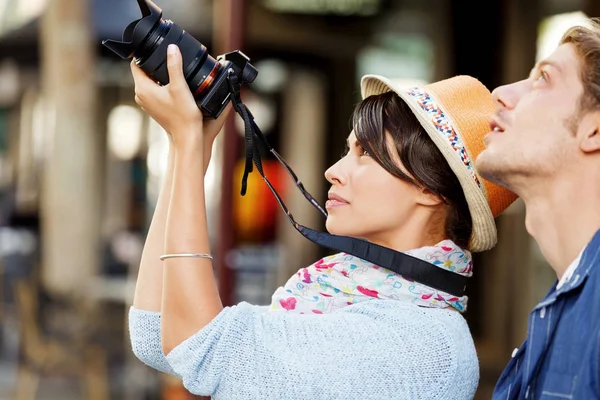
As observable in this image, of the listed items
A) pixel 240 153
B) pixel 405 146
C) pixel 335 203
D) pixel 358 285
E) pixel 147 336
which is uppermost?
pixel 405 146

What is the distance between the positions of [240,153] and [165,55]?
6489 mm

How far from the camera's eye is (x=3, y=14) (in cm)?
879

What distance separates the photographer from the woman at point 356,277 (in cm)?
159

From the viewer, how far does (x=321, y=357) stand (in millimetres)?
1596

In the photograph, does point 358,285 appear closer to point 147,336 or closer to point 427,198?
point 427,198

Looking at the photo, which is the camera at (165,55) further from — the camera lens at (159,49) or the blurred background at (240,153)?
the blurred background at (240,153)

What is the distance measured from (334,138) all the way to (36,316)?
407 cm

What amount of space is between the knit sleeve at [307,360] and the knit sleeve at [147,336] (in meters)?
0.21

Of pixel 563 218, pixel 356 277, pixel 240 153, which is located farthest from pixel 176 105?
pixel 240 153

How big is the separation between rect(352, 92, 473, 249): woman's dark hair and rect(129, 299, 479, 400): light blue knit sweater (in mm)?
275

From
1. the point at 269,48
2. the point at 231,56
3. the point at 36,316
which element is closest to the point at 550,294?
the point at 231,56

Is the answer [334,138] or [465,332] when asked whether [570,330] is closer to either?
[465,332]

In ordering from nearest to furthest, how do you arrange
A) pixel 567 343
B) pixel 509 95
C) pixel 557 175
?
pixel 567 343 < pixel 557 175 < pixel 509 95

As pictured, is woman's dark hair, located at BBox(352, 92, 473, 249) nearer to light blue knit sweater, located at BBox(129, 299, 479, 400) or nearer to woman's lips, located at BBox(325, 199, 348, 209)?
woman's lips, located at BBox(325, 199, 348, 209)
